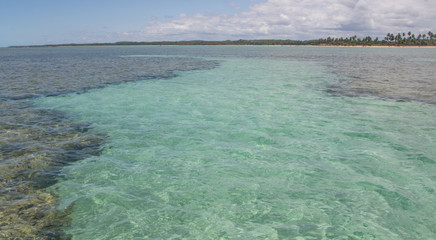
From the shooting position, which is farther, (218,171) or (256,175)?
(218,171)

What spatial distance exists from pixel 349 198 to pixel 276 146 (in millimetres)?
3389

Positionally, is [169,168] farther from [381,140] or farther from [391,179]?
[381,140]

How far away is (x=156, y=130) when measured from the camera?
1084 centimetres

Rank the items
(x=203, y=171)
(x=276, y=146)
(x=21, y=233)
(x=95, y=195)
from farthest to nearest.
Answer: (x=276, y=146) → (x=203, y=171) → (x=95, y=195) → (x=21, y=233)

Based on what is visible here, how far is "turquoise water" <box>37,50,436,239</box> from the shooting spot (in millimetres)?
5215

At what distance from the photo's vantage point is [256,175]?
720cm

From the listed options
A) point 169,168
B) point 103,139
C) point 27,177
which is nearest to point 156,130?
point 103,139

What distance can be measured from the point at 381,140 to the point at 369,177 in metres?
3.29

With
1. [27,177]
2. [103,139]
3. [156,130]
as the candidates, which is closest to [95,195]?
[27,177]

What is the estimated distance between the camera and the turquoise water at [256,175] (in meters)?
5.21

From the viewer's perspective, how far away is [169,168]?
761 cm

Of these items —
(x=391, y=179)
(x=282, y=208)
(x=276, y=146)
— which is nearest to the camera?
A: (x=282, y=208)

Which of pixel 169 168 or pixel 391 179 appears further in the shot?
pixel 169 168

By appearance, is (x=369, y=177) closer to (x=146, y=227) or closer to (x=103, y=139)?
(x=146, y=227)
